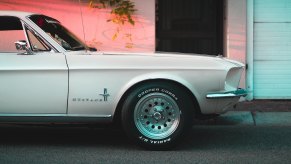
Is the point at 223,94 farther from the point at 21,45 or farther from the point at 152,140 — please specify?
the point at 21,45

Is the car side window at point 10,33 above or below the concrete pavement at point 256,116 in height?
above

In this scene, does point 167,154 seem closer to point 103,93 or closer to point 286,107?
point 103,93

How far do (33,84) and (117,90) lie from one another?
97 centimetres

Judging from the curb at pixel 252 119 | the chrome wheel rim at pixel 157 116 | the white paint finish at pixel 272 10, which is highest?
the white paint finish at pixel 272 10

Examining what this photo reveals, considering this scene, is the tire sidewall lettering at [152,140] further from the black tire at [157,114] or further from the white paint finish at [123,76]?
the white paint finish at [123,76]

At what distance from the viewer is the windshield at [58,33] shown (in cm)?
759

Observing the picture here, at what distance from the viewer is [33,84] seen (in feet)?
23.7

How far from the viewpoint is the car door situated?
7.20 m

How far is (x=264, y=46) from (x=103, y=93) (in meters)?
5.45

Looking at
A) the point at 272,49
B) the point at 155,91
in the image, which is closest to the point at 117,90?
the point at 155,91

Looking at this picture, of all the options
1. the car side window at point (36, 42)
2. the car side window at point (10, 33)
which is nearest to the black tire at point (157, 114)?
the car side window at point (36, 42)

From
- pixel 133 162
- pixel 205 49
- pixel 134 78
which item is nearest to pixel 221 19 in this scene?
pixel 205 49

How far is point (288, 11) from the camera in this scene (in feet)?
38.5

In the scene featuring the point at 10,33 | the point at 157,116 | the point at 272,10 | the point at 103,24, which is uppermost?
the point at 272,10
